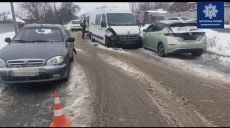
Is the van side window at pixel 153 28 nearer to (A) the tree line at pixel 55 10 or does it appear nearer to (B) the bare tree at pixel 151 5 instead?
(A) the tree line at pixel 55 10

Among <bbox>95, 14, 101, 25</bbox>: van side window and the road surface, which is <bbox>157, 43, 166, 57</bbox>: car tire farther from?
<bbox>95, 14, 101, 25</bbox>: van side window

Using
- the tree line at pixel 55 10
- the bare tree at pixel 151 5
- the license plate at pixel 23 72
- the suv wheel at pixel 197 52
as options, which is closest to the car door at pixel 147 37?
the suv wheel at pixel 197 52

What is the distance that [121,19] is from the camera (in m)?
16.7

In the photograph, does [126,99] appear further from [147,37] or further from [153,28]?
[147,37]

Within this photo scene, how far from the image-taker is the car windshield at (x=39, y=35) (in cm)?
909

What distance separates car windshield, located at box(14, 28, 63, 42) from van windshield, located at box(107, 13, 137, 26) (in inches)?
280

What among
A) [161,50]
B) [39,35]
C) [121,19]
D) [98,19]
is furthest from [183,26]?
[98,19]

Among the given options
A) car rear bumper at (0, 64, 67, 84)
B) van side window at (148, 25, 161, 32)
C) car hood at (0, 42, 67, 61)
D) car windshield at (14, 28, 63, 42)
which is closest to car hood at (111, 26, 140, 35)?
van side window at (148, 25, 161, 32)

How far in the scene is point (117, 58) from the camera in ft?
41.3

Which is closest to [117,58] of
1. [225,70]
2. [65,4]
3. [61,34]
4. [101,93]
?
[61,34]

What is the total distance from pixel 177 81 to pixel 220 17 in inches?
180

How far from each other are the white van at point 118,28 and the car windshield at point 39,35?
6.43 m

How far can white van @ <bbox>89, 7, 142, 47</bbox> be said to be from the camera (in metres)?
15.7

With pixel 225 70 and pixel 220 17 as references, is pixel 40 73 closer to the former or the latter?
pixel 225 70
